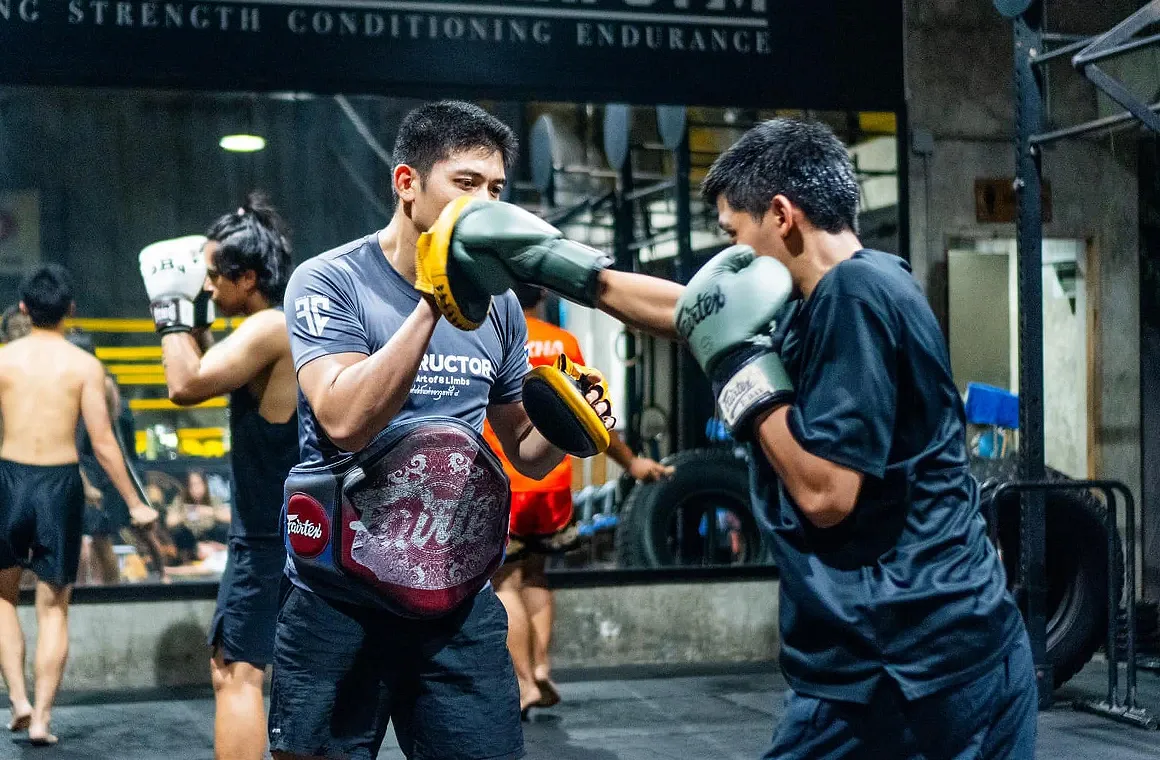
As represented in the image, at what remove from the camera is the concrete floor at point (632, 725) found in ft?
18.5

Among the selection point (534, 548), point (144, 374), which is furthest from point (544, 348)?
point (144, 374)

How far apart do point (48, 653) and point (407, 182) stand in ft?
12.3

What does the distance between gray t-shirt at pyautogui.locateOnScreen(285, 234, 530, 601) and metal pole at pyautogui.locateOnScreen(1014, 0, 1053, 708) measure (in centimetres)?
390

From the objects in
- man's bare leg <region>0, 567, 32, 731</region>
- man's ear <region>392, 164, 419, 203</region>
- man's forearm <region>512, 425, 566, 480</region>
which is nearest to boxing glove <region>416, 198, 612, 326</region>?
man's ear <region>392, 164, 419, 203</region>

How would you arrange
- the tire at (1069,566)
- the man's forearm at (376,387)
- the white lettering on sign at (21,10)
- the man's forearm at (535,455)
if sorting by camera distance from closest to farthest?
1. the man's forearm at (376,387)
2. the man's forearm at (535,455)
3. the tire at (1069,566)
4. the white lettering on sign at (21,10)

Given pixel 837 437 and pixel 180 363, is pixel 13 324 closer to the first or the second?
pixel 180 363

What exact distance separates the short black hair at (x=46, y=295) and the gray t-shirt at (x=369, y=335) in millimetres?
3487

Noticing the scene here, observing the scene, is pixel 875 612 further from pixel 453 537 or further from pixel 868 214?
pixel 868 214

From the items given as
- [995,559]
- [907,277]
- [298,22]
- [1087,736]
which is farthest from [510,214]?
[298,22]

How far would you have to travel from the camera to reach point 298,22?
23.7ft

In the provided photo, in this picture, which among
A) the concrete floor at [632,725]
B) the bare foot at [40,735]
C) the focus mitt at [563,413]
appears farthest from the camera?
the bare foot at [40,735]

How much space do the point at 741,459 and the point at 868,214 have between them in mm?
1656

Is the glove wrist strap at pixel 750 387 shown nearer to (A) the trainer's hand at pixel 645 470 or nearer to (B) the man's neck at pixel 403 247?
(B) the man's neck at pixel 403 247

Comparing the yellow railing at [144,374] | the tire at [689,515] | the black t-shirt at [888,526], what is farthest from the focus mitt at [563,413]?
the tire at [689,515]
